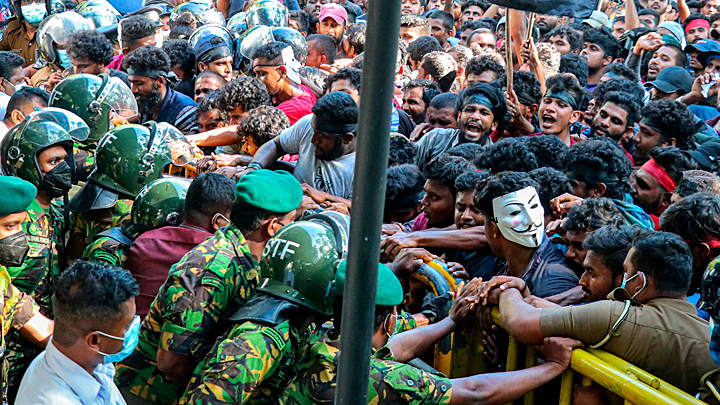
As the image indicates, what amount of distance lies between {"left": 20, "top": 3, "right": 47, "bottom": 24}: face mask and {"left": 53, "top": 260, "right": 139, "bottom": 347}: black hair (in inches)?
377

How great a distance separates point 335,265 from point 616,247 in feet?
4.06

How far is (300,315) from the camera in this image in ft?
10.1

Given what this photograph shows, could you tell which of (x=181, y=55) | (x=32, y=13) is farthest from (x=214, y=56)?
(x=32, y=13)

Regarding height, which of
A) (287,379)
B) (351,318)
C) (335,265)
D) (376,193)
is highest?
(376,193)

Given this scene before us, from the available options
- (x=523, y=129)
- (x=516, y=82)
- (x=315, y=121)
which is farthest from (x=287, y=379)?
(x=516, y=82)

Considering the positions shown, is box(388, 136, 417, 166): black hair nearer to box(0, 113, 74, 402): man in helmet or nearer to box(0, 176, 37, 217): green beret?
box(0, 113, 74, 402): man in helmet

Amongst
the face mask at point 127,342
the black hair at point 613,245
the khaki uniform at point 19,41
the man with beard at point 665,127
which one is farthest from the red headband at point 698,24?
the face mask at point 127,342

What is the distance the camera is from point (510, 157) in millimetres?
4984

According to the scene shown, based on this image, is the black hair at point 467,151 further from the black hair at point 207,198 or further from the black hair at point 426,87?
the black hair at point 426,87

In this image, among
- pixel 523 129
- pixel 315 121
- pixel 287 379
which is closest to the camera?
pixel 287 379

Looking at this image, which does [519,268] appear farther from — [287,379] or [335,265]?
[287,379]

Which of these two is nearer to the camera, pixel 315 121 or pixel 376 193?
pixel 376 193

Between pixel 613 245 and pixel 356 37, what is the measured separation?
8089mm

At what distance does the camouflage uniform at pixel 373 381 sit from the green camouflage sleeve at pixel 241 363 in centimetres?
13
